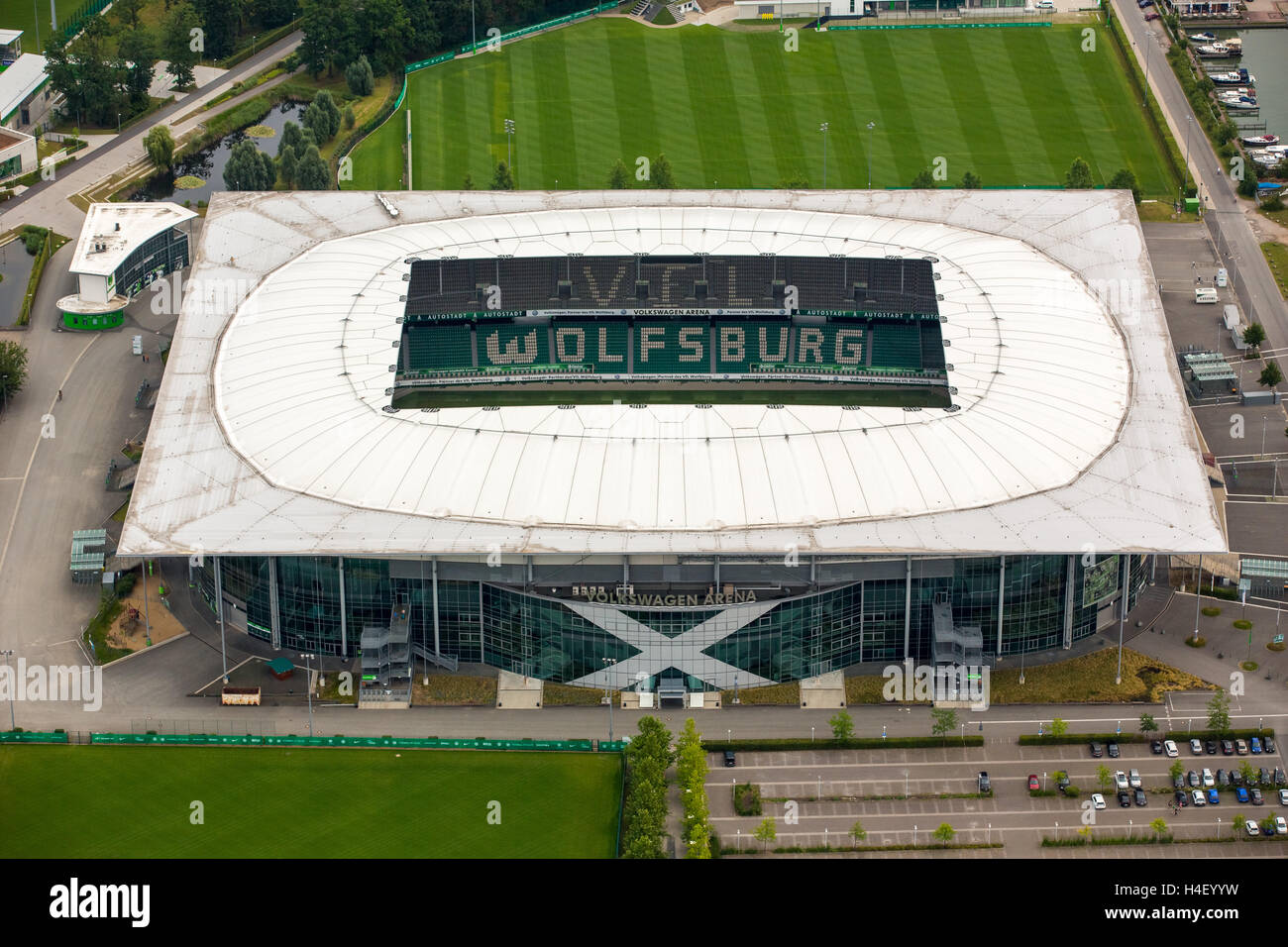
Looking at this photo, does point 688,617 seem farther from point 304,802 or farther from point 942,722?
point 304,802

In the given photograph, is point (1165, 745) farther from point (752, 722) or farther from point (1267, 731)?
point (752, 722)

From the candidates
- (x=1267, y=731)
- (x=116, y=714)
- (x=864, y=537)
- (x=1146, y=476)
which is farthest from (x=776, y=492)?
(x=116, y=714)

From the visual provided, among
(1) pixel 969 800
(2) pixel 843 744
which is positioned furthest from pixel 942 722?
(2) pixel 843 744

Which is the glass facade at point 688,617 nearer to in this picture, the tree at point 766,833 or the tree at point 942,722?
the tree at point 942,722

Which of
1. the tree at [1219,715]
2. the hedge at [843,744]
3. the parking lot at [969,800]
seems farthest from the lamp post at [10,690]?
the tree at [1219,715]

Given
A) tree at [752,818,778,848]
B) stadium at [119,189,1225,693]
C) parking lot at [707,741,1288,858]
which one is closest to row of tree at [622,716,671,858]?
parking lot at [707,741,1288,858]
